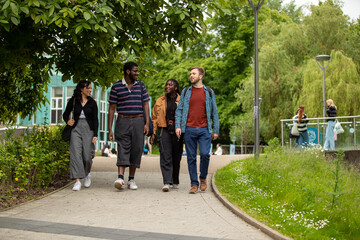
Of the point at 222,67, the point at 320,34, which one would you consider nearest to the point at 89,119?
the point at 320,34

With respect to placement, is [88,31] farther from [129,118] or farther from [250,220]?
[250,220]

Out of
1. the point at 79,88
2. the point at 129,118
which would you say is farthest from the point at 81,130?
the point at 129,118

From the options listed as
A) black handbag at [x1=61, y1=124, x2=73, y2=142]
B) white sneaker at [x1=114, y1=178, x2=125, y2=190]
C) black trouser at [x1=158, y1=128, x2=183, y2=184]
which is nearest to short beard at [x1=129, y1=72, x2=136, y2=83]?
black trouser at [x1=158, y1=128, x2=183, y2=184]

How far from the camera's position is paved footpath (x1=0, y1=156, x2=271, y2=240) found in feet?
20.9

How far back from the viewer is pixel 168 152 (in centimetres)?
978

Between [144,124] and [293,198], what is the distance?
2855mm

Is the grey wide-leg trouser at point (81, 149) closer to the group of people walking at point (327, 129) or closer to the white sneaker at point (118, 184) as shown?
the white sneaker at point (118, 184)

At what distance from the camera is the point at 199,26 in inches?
395

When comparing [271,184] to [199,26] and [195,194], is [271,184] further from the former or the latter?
[199,26]

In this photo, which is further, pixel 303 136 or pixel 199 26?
pixel 303 136

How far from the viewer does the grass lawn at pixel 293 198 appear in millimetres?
7121

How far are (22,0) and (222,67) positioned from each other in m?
37.9

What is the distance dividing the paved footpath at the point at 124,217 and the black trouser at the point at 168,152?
32cm

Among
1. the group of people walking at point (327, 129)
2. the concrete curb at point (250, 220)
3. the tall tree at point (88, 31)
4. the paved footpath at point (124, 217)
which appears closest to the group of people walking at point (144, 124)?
the paved footpath at point (124, 217)
